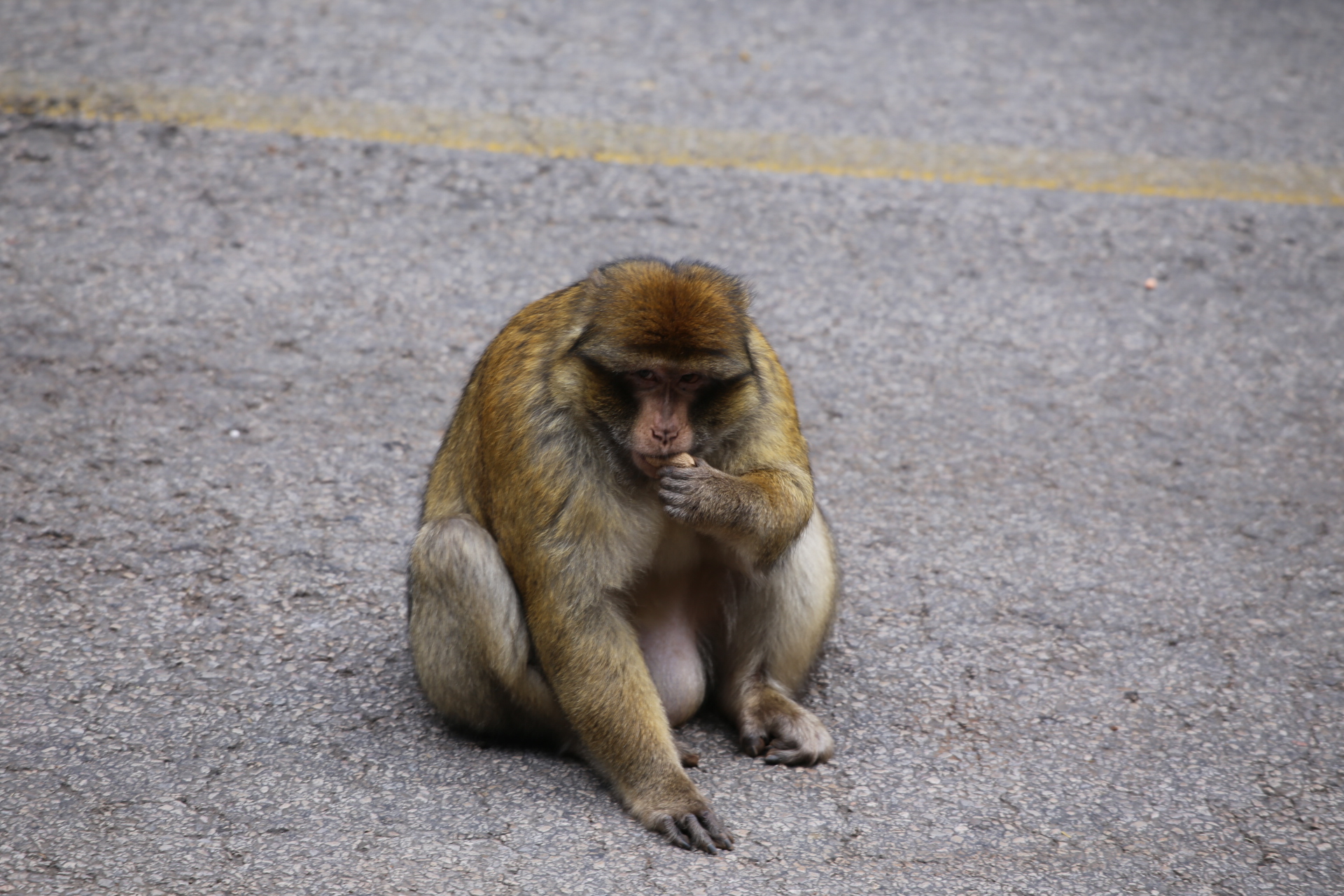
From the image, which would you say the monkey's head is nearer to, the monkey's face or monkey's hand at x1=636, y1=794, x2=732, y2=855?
the monkey's face

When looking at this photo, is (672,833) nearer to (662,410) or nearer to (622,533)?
(622,533)

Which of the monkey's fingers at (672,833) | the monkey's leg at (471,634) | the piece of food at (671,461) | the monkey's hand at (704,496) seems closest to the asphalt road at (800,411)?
the monkey's fingers at (672,833)

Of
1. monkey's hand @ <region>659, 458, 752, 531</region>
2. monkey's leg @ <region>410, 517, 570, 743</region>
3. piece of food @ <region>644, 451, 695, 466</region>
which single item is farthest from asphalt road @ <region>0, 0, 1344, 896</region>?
piece of food @ <region>644, 451, 695, 466</region>

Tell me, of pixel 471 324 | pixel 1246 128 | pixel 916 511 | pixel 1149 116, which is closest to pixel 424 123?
pixel 471 324

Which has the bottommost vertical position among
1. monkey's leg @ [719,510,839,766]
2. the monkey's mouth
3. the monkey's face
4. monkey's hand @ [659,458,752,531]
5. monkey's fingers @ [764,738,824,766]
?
monkey's fingers @ [764,738,824,766]

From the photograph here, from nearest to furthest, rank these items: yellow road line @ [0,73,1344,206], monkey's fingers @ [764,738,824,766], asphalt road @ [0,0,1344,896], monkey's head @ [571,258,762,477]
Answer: monkey's head @ [571,258,762,477], asphalt road @ [0,0,1344,896], monkey's fingers @ [764,738,824,766], yellow road line @ [0,73,1344,206]

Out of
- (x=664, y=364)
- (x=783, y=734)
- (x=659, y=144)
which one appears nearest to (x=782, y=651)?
(x=783, y=734)

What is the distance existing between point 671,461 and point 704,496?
0.10 metres

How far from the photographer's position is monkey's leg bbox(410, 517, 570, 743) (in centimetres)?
292

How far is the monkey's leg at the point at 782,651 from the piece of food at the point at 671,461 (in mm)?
447

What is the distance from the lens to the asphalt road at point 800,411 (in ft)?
9.18

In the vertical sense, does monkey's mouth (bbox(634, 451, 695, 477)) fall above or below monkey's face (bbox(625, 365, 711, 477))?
below

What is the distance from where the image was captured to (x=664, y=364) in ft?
8.70

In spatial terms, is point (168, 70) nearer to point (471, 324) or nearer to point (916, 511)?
point (471, 324)
